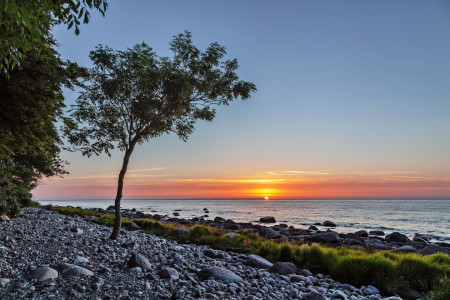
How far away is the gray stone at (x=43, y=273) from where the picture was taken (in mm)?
5691

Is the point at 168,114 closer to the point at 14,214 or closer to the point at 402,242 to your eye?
the point at 14,214

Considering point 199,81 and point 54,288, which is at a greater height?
point 199,81

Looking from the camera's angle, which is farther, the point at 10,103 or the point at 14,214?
the point at 14,214

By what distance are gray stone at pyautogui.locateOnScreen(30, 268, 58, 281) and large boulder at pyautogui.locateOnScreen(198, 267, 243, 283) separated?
353cm

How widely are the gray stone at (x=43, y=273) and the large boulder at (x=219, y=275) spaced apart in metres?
3.53

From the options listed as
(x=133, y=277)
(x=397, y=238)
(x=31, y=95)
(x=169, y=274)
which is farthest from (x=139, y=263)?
(x=397, y=238)

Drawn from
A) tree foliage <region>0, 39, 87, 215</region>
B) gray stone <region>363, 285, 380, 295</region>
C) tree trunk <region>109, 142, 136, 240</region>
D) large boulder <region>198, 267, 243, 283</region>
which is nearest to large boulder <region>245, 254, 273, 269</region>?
large boulder <region>198, 267, 243, 283</region>

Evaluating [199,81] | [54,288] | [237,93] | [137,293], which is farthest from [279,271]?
[199,81]

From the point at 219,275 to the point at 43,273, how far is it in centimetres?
417

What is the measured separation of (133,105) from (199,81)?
3.27m

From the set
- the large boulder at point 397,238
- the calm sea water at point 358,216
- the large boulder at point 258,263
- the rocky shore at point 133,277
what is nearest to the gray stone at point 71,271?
the rocky shore at point 133,277

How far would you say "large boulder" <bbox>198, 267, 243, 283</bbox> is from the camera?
696cm

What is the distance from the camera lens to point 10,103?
30.8ft

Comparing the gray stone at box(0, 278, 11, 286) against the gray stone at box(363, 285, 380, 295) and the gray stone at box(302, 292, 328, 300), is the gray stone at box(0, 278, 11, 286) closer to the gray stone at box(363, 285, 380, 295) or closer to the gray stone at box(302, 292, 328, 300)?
the gray stone at box(302, 292, 328, 300)
